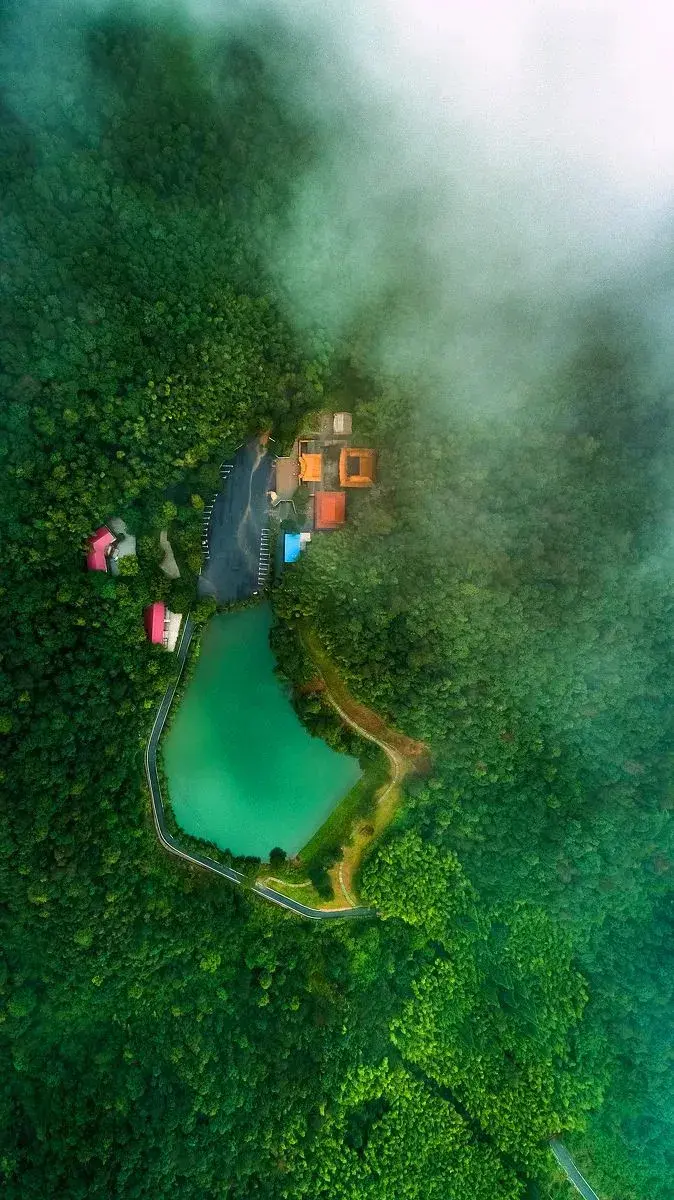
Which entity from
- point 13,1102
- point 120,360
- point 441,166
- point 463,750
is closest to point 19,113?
point 120,360

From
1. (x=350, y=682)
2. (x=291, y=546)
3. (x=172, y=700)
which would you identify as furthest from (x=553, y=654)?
(x=172, y=700)

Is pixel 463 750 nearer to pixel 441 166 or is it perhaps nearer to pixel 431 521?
pixel 431 521

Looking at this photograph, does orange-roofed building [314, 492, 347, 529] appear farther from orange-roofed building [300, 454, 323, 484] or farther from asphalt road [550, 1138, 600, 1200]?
asphalt road [550, 1138, 600, 1200]

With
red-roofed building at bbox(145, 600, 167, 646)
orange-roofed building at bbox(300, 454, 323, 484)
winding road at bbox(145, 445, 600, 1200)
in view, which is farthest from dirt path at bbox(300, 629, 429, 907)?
orange-roofed building at bbox(300, 454, 323, 484)

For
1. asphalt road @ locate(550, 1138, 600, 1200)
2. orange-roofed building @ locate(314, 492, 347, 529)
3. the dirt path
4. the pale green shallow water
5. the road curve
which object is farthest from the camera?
the pale green shallow water

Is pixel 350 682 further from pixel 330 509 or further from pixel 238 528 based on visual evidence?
pixel 238 528

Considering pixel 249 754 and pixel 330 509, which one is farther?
pixel 249 754
